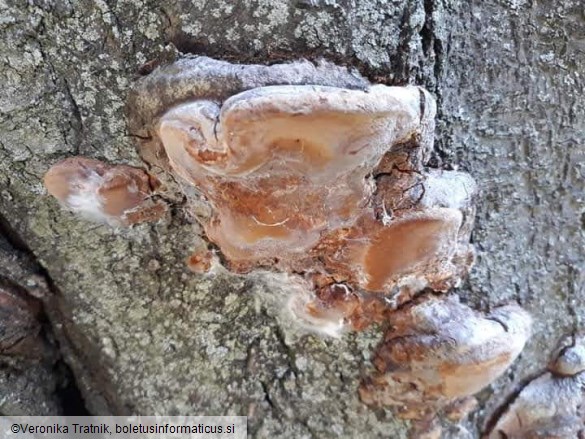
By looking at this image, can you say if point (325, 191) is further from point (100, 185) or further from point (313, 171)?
point (100, 185)

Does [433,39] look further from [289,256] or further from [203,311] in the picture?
[203,311]

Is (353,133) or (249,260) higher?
(353,133)

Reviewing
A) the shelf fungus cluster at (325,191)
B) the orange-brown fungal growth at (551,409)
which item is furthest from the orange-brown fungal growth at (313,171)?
the orange-brown fungal growth at (551,409)

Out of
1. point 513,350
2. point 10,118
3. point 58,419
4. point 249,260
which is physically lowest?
point 58,419

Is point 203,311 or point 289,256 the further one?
point 203,311

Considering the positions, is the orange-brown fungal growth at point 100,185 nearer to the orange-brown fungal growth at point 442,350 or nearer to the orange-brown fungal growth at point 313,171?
the orange-brown fungal growth at point 313,171

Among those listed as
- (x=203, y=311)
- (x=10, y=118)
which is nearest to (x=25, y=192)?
(x=10, y=118)

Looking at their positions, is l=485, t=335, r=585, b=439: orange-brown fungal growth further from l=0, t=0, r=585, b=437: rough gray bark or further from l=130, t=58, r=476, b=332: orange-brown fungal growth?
l=130, t=58, r=476, b=332: orange-brown fungal growth

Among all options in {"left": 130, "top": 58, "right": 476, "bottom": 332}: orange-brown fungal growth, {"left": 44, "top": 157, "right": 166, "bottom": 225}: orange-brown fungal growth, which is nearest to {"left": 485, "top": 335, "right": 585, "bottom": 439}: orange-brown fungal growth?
{"left": 130, "top": 58, "right": 476, "bottom": 332}: orange-brown fungal growth
